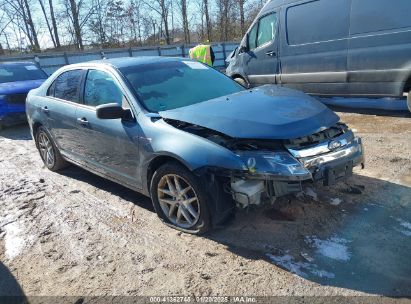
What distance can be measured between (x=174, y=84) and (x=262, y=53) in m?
5.15

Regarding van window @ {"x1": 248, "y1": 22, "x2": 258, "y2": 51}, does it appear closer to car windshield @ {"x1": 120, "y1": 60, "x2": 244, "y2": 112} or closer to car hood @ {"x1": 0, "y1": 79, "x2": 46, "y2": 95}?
car windshield @ {"x1": 120, "y1": 60, "x2": 244, "y2": 112}

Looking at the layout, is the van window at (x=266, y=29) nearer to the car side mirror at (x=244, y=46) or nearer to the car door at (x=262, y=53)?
the car door at (x=262, y=53)

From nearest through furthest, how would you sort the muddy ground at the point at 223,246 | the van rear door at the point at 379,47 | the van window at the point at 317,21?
1. the muddy ground at the point at 223,246
2. the van rear door at the point at 379,47
3. the van window at the point at 317,21

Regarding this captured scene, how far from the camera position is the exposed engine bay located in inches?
121

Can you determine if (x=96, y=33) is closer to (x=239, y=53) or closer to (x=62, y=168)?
(x=239, y=53)

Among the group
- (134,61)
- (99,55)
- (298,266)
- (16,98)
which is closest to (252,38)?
(134,61)

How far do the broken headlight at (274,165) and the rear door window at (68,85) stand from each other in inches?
101

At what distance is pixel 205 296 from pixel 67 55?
55.7ft

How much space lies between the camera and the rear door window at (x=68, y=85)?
4.79 m

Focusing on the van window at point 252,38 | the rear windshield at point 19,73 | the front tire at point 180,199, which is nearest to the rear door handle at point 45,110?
the front tire at point 180,199

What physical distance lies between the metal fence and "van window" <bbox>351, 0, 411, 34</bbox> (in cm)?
1262

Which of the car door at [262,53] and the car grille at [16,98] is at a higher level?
the car door at [262,53]

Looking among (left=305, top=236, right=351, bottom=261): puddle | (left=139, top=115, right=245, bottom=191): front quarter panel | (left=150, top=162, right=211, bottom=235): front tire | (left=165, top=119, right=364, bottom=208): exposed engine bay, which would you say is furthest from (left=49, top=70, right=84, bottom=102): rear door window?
(left=305, top=236, right=351, bottom=261): puddle

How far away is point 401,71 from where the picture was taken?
6480 mm
